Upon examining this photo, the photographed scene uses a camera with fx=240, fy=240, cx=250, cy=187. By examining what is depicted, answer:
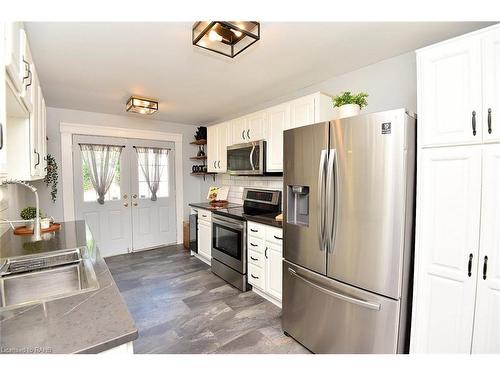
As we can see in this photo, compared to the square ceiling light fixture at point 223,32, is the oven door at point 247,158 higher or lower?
lower

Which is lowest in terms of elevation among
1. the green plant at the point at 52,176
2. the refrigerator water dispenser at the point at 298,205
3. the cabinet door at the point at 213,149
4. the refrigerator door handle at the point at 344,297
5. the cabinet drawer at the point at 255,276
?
the cabinet drawer at the point at 255,276

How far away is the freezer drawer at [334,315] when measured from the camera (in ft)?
4.84

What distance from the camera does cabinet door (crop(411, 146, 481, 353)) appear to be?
131 centimetres

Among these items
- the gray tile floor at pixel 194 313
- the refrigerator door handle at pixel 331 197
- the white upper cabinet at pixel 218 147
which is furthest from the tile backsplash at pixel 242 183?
the refrigerator door handle at pixel 331 197

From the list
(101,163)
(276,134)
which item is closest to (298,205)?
(276,134)

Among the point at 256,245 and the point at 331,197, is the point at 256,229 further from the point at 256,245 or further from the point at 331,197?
the point at 331,197

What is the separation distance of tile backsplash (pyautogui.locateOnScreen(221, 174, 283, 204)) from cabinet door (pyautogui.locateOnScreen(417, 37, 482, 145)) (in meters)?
1.91

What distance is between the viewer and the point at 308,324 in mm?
1861

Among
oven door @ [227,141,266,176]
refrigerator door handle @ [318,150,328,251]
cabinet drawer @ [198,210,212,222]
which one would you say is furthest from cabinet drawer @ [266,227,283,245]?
cabinet drawer @ [198,210,212,222]

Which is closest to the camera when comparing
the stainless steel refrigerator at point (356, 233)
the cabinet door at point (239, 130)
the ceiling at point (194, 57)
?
the stainless steel refrigerator at point (356, 233)

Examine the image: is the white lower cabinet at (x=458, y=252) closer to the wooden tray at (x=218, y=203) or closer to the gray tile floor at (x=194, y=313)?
the gray tile floor at (x=194, y=313)

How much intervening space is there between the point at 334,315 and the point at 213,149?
3015 millimetres
